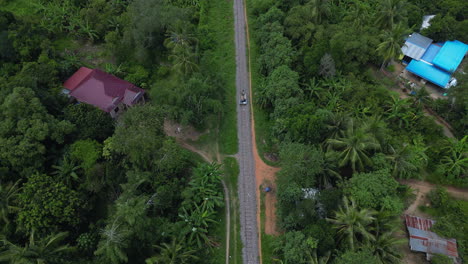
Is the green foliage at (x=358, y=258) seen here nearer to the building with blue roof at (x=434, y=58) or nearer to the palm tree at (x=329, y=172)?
the palm tree at (x=329, y=172)

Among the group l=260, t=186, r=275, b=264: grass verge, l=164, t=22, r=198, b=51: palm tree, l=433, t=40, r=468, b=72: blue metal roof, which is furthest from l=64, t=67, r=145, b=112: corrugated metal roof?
l=433, t=40, r=468, b=72: blue metal roof

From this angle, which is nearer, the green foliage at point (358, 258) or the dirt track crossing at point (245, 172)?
the green foliage at point (358, 258)

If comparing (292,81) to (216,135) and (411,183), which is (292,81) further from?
(411,183)

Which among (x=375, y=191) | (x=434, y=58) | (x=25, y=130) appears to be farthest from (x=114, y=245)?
(x=434, y=58)

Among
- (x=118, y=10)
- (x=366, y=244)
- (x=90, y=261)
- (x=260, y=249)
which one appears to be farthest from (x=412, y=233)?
(x=118, y=10)

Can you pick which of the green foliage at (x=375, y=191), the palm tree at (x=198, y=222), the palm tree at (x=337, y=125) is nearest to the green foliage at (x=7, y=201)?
the palm tree at (x=198, y=222)

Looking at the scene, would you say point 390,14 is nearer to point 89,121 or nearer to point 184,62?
point 184,62

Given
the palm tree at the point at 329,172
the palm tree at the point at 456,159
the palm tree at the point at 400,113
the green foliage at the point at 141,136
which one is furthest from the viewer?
the palm tree at the point at 400,113

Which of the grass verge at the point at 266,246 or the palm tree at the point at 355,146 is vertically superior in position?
the palm tree at the point at 355,146
